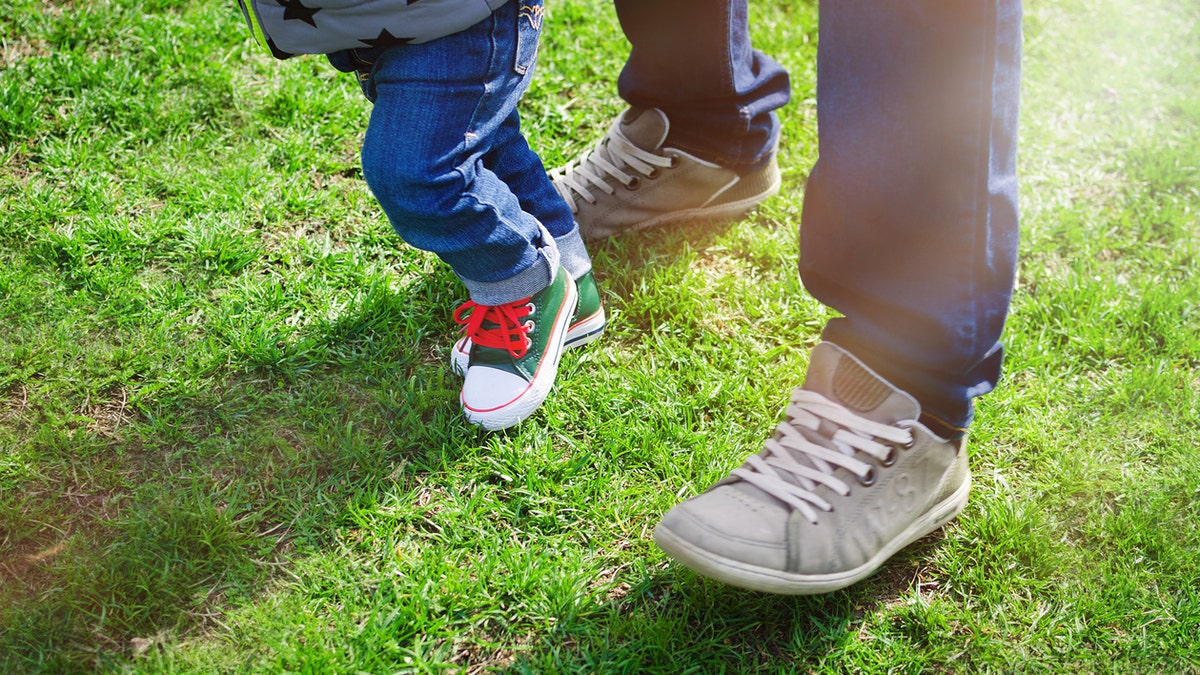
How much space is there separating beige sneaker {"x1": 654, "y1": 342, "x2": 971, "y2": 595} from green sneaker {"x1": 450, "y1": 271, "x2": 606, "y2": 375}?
60 cm

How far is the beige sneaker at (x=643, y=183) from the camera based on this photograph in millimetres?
2318

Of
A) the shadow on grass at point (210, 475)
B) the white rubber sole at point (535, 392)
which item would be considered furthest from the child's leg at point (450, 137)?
the shadow on grass at point (210, 475)

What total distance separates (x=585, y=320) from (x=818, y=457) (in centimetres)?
71

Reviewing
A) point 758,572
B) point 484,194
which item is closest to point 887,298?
point 758,572

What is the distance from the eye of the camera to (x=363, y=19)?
1447 millimetres

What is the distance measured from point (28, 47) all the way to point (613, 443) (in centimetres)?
237

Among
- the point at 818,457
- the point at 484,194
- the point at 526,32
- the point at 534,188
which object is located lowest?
the point at 818,457

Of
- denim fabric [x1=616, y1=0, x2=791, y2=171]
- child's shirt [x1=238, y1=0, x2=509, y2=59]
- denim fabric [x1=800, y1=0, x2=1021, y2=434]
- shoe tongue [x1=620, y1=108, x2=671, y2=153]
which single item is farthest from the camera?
shoe tongue [x1=620, y1=108, x2=671, y2=153]

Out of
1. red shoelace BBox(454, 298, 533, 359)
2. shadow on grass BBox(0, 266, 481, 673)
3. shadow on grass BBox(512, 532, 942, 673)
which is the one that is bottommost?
shadow on grass BBox(512, 532, 942, 673)

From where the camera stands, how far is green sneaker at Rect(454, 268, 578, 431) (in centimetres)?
192

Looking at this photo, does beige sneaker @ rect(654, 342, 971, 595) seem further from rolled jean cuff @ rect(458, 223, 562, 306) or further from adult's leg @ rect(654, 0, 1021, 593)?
rolled jean cuff @ rect(458, 223, 562, 306)

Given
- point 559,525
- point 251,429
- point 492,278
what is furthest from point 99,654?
point 492,278

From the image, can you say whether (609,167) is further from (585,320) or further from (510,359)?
(510,359)

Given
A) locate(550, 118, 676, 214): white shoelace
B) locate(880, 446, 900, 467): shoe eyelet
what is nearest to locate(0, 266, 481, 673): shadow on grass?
locate(550, 118, 676, 214): white shoelace
